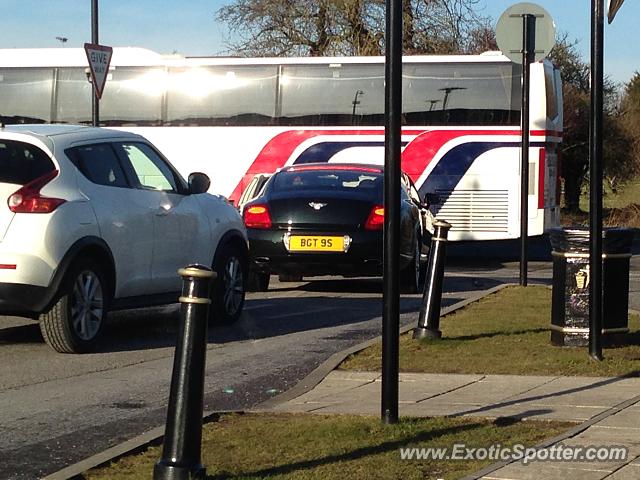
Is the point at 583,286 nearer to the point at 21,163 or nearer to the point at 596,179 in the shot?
the point at 596,179

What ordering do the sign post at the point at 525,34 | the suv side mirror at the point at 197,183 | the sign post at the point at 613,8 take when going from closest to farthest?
the sign post at the point at 613,8, the suv side mirror at the point at 197,183, the sign post at the point at 525,34

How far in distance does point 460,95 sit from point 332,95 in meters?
2.42

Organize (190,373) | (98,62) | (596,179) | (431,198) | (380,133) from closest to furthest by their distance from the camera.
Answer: (190,373), (596,179), (98,62), (431,198), (380,133)

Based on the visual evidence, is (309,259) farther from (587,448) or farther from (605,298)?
(587,448)

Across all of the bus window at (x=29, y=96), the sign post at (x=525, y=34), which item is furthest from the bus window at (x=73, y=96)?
the sign post at (x=525, y=34)

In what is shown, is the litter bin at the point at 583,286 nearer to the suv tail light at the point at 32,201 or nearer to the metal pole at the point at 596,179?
the metal pole at the point at 596,179

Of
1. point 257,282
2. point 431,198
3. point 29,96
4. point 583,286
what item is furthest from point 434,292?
point 29,96

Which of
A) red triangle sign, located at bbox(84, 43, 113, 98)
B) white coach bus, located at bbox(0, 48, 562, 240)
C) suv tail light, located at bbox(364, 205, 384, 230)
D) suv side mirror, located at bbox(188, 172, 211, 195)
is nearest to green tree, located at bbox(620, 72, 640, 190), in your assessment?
white coach bus, located at bbox(0, 48, 562, 240)

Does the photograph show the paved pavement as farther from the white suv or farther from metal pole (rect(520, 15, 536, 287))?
metal pole (rect(520, 15, 536, 287))

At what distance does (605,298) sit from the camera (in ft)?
30.3

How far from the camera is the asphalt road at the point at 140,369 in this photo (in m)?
6.57

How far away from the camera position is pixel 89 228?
9.59 meters

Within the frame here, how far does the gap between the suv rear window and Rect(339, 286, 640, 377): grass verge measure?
9.04 ft

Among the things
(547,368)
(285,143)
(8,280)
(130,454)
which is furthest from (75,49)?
(130,454)
